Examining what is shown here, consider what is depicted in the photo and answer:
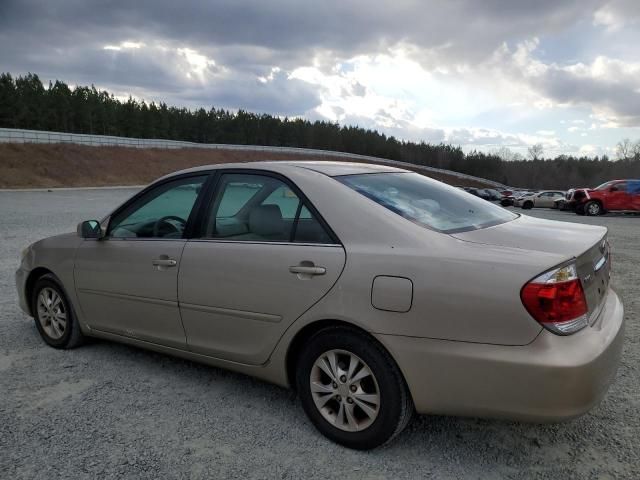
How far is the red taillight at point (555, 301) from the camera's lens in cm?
220

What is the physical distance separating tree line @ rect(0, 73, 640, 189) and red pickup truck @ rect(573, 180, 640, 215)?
190ft

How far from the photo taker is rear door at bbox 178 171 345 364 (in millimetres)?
2750

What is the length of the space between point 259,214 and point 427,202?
104cm

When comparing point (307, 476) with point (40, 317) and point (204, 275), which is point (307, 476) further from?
point (40, 317)

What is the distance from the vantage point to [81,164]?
44.0m

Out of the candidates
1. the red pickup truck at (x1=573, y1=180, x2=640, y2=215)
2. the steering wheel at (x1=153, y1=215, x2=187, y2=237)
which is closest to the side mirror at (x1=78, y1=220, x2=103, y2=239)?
the steering wheel at (x1=153, y1=215, x2=187, y2=237)

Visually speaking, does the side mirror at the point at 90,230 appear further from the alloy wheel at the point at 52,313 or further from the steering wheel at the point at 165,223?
the alloy wheel at the point at 52,313

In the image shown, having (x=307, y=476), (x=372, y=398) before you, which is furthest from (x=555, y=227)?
(x=307, y=476)

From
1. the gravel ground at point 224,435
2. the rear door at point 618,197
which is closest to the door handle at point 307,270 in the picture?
the gravel ground at point 224,435

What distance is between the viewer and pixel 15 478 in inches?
96.4

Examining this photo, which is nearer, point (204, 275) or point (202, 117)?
point (204, 275)

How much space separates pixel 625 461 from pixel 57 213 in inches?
699

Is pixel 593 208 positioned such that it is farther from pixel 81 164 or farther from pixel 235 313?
pixel 81 164

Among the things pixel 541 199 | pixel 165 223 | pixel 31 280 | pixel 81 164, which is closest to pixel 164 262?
pixel 165 223
